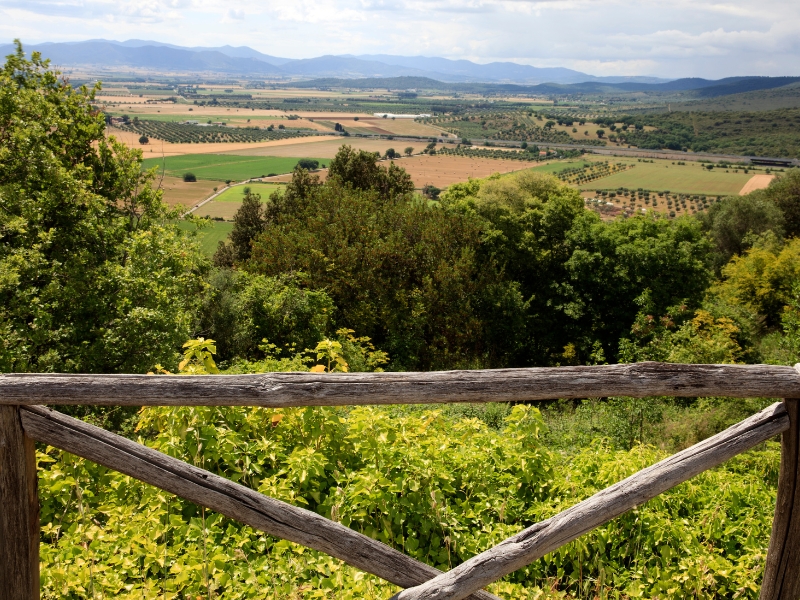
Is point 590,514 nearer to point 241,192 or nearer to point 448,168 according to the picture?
point 241,192

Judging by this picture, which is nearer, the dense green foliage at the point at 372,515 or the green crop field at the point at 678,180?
the dense green foliage at the point at 372,515

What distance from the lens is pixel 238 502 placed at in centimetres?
239

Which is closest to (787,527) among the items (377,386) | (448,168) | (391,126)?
(377,386)

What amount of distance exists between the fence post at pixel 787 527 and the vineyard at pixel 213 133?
291ft

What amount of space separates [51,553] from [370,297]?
15.1m

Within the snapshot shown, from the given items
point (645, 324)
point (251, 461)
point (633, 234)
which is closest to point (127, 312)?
point (251, 461)

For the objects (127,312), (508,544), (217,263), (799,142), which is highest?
(799,142)

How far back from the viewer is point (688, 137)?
125 m

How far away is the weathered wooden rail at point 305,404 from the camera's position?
2.33 m

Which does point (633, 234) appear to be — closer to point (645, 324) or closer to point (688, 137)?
point (645, 324)

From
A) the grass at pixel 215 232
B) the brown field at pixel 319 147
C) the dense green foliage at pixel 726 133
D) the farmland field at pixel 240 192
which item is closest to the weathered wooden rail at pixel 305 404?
the grass at pixel 215 232

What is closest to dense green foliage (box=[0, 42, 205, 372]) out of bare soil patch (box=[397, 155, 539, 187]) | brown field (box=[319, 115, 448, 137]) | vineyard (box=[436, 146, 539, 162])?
bare soil patch (box=[397, 155, 539, 187])

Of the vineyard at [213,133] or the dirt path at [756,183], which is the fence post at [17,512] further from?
the vineyard at [213,133]

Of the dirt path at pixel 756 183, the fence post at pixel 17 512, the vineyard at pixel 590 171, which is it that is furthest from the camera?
the vineyard at pixel 590 171
